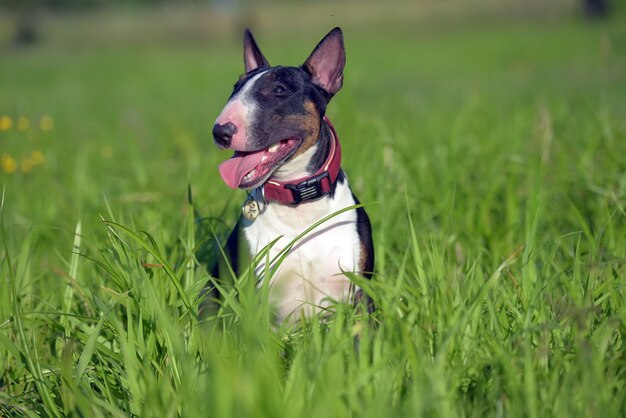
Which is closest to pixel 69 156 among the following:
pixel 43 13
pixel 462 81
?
pixel 462 81

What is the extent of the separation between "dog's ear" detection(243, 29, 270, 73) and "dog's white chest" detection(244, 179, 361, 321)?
2.57ft

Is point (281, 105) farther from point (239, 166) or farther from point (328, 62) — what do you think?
point (328, 62)

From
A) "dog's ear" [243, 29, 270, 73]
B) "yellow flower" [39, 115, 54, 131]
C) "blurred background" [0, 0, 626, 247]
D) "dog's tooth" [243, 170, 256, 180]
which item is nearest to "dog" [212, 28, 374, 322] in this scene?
"dog's tooth" [243, 170, 256, 180]

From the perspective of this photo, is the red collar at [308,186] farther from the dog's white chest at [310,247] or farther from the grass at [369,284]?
the grass at [369,284]

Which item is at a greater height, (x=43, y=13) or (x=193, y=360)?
(x=43, y=13)

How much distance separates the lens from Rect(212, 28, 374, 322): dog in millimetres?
2951

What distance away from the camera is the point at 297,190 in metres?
3.02

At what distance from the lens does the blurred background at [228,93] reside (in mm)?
5090

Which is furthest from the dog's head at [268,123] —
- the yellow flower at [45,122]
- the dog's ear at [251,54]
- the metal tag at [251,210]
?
the yellow flower at [45,122]

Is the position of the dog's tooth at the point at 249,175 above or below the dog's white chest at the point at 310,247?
above

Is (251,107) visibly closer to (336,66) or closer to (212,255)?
(336,66)

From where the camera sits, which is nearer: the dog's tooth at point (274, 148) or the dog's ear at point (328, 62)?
the dog's tooth at point (274, 148)

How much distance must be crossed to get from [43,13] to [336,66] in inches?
1847

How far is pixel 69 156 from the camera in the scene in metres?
6.90
